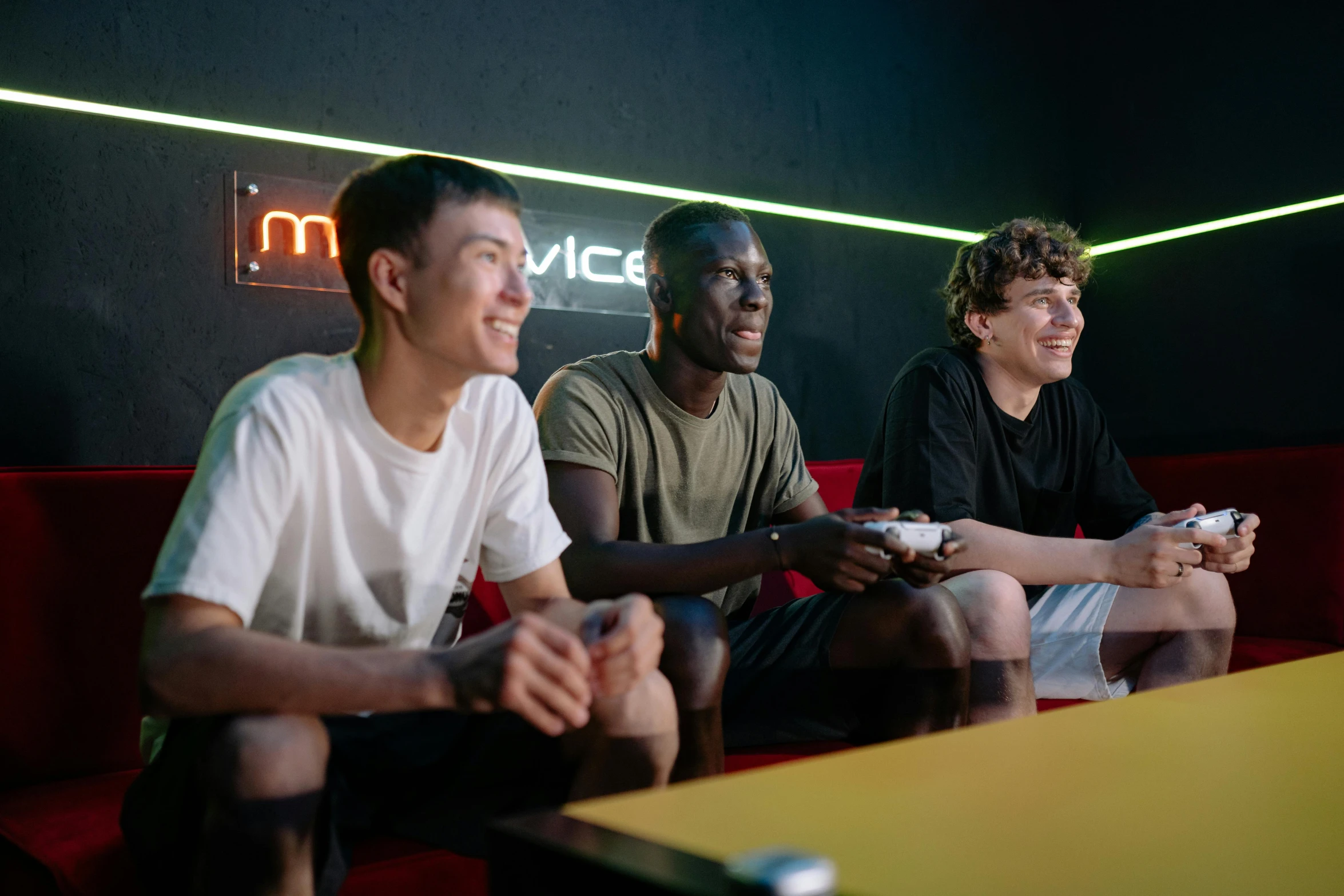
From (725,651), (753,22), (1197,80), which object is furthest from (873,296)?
(725,651)

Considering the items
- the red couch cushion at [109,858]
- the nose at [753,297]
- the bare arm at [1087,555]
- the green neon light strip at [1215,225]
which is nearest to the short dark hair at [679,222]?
the nose at [753,297]

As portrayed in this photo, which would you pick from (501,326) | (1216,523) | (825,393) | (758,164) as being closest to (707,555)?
(501,326)

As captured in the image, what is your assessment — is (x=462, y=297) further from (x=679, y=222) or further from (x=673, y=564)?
(x=679, y=222)

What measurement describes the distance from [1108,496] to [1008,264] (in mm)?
537

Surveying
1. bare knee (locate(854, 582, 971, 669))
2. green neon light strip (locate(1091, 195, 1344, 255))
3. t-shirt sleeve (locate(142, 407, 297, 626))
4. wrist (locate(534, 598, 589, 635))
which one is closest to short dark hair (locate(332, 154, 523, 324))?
t-shirt sleeve (locate(142, 407, 297, 626))

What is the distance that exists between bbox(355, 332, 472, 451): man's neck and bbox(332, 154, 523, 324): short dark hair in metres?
0.06

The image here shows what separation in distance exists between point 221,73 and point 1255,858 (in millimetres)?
2260

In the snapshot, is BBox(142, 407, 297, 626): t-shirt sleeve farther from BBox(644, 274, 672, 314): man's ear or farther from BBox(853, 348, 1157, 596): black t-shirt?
BBox(853, 348, 1157, 596): black t-shirt

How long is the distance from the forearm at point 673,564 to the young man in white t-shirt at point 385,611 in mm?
178

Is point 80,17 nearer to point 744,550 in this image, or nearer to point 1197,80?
point 744,550

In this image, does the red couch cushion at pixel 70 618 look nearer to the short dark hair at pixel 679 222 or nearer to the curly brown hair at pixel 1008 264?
the short dark hair at pixel 679 222

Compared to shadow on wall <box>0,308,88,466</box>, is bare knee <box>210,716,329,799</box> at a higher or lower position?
lower

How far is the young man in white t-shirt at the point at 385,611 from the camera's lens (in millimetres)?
1068

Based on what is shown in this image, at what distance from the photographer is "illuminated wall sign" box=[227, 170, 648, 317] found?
7.47 ft
